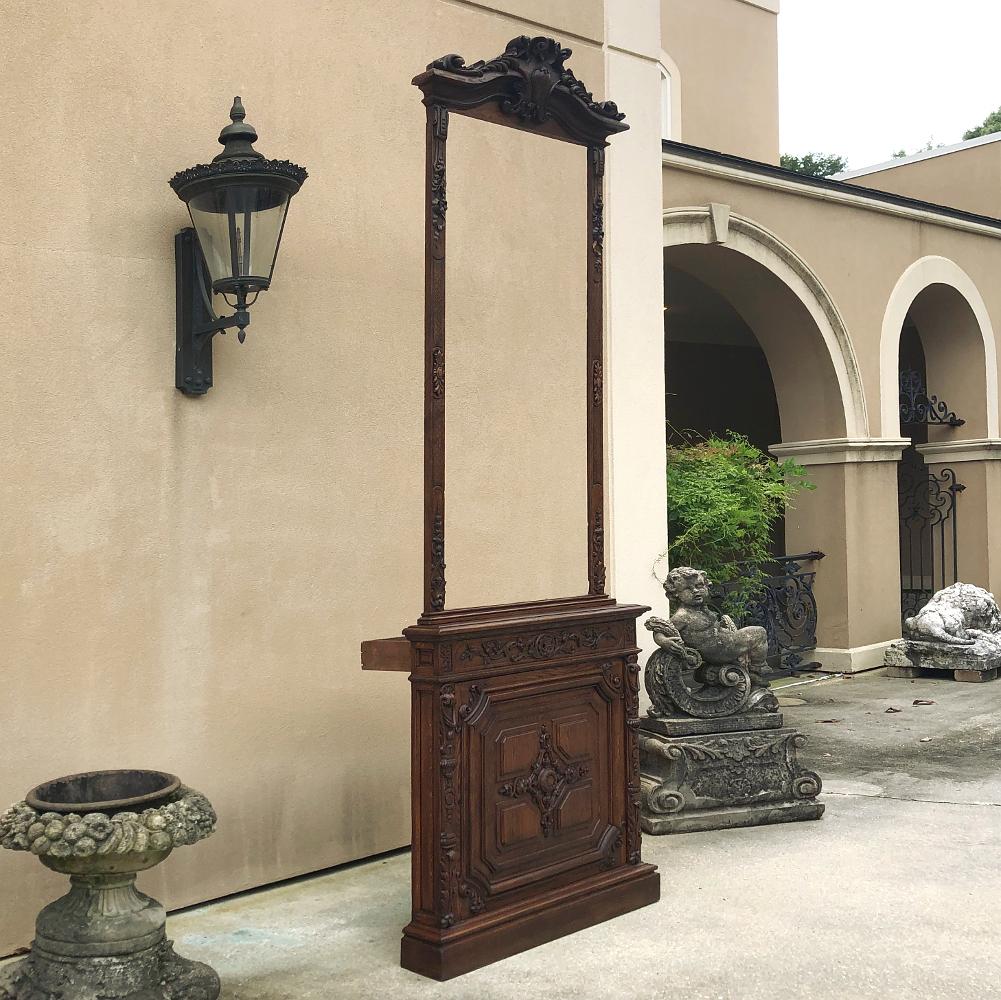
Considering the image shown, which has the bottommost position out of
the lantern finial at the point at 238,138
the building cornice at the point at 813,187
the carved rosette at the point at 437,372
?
the carved rosette at the point at 437,372

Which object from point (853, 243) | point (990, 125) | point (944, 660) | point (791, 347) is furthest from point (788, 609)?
point (990, 125)

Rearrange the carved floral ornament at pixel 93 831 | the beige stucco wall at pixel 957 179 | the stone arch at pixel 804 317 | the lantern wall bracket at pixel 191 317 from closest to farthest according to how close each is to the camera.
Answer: the carved floral ornament at pixel 93 831 → the lantern wall bracket at pixel 191 317 → the stone arch at pixel 804 317 → the beige stucco wall at pixel 957 179

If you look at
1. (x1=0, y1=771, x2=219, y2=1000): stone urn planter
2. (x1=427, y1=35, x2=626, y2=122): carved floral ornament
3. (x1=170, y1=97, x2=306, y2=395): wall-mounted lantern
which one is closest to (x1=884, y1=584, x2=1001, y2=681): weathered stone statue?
(x1=427, y1=35, x2=626, y2=122): carved floral ornament

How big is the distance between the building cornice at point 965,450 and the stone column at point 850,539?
123cm

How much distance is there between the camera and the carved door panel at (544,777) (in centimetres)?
399

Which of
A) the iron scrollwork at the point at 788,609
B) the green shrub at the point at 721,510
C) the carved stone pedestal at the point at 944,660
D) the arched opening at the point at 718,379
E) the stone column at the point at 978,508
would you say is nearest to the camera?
the green shrub at the point at 721,510

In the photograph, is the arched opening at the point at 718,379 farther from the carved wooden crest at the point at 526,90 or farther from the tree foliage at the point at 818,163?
the tree foliage at the point at 818,163

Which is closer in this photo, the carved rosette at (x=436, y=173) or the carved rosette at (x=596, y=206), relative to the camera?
the carved rosette at (x=436, y=173)

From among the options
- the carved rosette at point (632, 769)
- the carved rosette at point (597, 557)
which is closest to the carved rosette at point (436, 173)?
the carved rosette at point (597, 557)

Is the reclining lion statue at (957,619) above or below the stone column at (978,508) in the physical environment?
below

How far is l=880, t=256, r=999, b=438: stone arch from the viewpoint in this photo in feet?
33.7

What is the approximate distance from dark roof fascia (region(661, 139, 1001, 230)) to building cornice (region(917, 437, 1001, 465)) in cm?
198

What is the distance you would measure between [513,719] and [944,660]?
6.52 metres

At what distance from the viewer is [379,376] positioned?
5.00m
